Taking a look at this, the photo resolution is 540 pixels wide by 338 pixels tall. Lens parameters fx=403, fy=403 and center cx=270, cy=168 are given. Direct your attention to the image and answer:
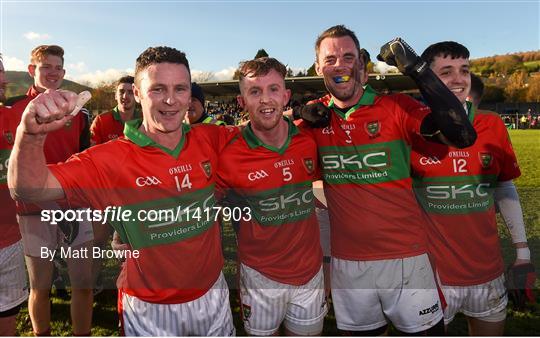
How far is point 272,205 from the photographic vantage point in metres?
2.76

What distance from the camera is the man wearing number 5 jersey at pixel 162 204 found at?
2338 millimetres

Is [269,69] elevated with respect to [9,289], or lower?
elevated

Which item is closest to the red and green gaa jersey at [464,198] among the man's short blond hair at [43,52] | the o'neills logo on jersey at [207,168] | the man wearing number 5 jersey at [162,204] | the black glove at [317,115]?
the black glove at [317,115]

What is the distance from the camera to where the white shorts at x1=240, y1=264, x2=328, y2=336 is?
275cm

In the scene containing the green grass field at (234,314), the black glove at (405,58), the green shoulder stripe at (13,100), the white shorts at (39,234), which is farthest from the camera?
the green grass field at (234,314)

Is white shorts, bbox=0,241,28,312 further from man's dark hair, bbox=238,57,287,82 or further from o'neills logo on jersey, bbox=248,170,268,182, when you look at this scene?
man's dark hair, bbox=238,57,287,82

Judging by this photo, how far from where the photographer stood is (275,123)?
271 cm

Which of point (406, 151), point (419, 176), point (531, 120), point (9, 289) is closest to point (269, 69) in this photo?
point (406, 151)

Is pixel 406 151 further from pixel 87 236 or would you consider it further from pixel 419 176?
pixel 87 236

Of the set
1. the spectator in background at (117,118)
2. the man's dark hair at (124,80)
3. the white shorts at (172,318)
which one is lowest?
the white shorts at (172,318)

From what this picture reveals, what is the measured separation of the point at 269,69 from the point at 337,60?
19.1 inches

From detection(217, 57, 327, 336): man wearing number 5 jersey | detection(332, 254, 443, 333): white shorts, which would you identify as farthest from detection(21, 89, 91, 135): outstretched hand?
detection(332, 254, 443, 333): white shorts

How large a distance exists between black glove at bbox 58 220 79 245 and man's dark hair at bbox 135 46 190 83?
2.17 metres

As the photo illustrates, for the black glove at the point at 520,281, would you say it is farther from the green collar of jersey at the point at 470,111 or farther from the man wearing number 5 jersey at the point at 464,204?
the green collar of jersey at the point at 470,111
